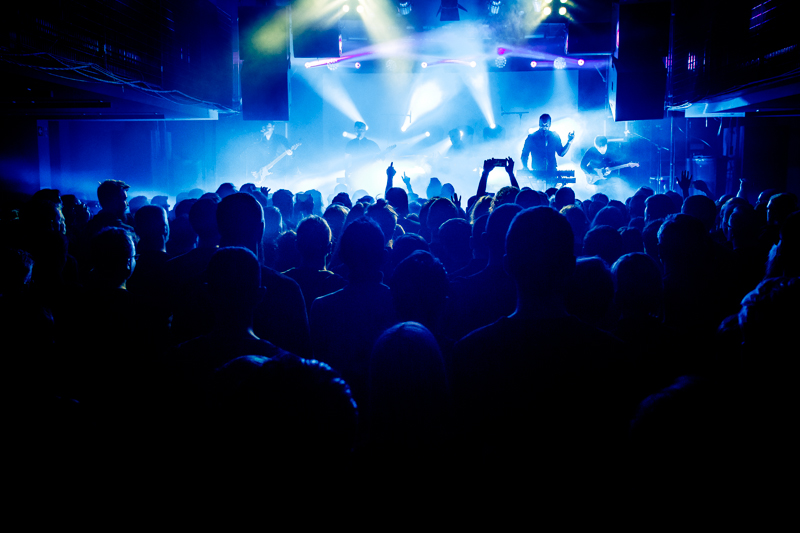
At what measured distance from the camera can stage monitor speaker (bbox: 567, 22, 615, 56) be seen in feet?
30.4

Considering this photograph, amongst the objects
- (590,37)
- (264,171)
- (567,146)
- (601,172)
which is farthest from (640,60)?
(264,171)

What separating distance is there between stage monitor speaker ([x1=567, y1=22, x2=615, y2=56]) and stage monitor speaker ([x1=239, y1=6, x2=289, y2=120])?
4893mm

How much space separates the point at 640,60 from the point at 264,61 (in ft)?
19.5

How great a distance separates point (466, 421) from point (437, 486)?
0.45 m

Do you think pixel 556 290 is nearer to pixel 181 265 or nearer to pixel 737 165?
pixel 181 265

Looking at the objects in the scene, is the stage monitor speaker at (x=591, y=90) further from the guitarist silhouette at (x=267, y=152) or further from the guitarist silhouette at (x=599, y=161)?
the guitarist silhouette at (x=267, y=152)

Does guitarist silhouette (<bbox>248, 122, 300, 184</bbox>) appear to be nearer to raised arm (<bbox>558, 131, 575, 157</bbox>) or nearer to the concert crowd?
raised arm (<bbox>558, 131, 575, 157</bbox>)

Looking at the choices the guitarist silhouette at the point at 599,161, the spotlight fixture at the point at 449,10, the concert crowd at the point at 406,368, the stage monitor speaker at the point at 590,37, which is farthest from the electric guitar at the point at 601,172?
the concert crowd at the point at 406,368

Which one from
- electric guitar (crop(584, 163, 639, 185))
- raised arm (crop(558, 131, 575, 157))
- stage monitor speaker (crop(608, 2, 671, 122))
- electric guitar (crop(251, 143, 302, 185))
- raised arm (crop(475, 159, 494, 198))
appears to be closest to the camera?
raised arm (crop(475, 159, 494, 198))

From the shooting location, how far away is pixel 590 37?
9.32 meters

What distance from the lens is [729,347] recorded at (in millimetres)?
1538

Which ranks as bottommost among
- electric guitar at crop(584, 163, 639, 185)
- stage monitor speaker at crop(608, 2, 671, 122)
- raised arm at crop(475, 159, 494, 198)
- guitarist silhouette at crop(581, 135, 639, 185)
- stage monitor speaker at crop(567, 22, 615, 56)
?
raised arm at crop(475, 159, 494, 198)

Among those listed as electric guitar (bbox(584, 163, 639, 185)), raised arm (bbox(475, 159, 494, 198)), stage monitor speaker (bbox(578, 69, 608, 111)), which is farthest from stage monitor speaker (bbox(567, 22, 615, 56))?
stage monitor speaker (bbox(578, 69, 608, 111))

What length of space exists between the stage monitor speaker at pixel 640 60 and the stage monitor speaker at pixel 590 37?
71 cm
